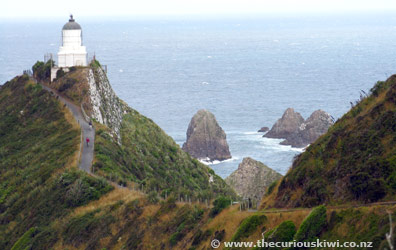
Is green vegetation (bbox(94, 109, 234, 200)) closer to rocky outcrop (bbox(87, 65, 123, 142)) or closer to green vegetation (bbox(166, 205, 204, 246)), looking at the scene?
rocky outcrop (bbox(87, 65, 123, 142))

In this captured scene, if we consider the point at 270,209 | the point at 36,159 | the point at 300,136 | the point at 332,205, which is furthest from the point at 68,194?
the point at 300,136

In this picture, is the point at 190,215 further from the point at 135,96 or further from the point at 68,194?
the point at 135,96

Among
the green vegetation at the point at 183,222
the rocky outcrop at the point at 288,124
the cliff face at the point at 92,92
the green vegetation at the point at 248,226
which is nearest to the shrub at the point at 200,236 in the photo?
the green vegetation at the point at 183,222

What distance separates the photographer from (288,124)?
12700cm

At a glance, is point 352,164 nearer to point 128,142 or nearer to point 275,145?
point 128,142

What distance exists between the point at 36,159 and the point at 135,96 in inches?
4915

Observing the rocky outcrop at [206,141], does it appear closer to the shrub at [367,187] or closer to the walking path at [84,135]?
the walking path at [84,135]

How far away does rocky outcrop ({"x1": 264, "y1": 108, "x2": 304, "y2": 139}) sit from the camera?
12612cm

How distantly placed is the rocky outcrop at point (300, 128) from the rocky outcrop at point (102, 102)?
5172cm

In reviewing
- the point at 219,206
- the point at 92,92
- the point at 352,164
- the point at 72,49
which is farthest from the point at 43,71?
the point at 352,164

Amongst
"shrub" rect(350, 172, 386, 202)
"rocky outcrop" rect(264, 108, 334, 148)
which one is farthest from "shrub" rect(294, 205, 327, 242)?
"rocky outcrop" rect(264, 108, 334, 148)

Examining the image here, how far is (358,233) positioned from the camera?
25719 mm

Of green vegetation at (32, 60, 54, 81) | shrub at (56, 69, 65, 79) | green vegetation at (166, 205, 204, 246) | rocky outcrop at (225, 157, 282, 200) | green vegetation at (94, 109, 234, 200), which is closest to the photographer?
green vegetation at (166, 205, 204, 246)

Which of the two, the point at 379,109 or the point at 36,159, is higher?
the point at 379,109
